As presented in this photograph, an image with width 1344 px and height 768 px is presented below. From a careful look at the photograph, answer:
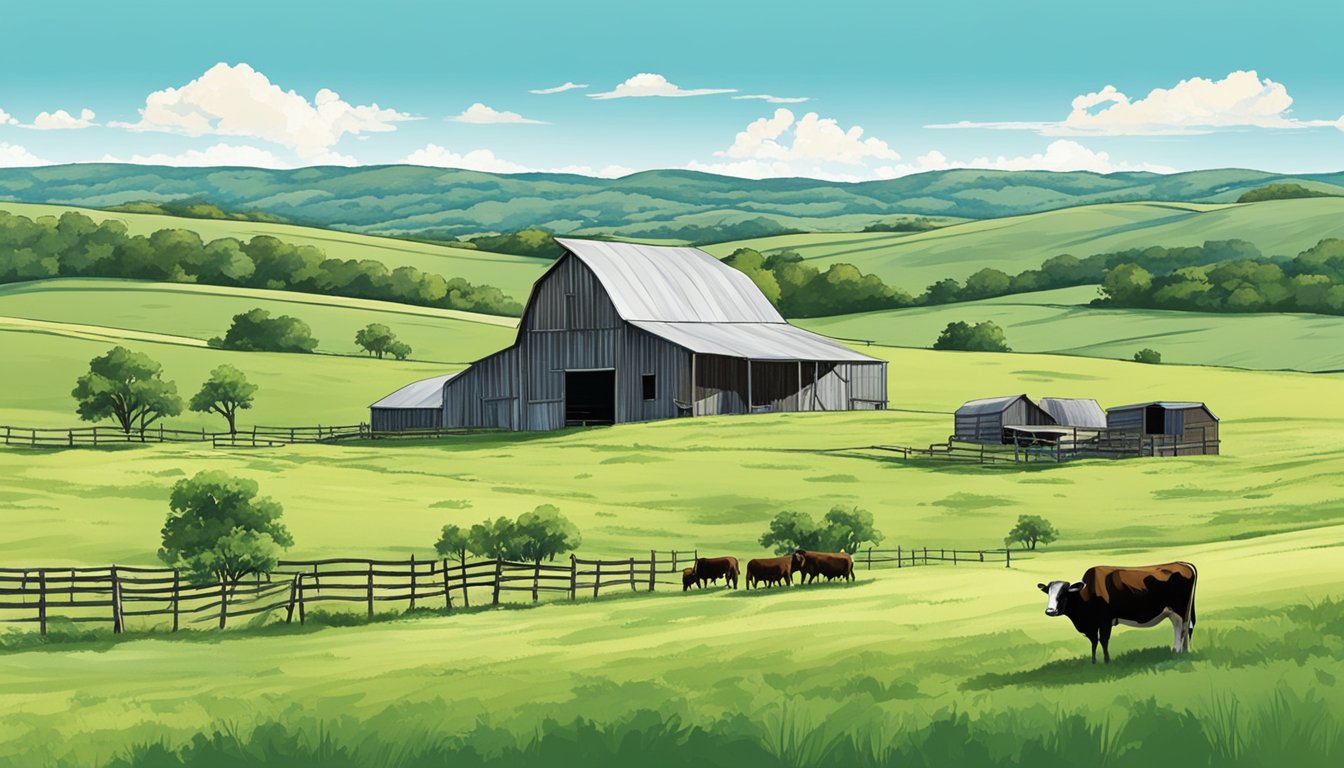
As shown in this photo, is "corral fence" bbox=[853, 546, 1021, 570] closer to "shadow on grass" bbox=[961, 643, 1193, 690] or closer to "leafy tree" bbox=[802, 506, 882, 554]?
"leafy tree" bbox=[802, 506, 882, 554]

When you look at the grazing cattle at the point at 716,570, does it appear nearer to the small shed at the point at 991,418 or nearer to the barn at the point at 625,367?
the small shed at the point at 991,418

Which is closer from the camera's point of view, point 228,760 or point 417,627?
point 228,760

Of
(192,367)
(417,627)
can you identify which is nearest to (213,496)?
(417,627)

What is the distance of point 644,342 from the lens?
243 ft

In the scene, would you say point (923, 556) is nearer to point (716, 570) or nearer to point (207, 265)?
point (716, 570)

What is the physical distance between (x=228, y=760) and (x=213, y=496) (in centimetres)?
2027

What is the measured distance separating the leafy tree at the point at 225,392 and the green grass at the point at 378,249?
73367mm

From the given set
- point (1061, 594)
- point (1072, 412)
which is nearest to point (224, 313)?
point (1072, 412)

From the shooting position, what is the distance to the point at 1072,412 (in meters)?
69.5

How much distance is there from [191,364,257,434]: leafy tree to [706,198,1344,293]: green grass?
90382 mm

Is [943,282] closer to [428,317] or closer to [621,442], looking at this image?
[428,317]

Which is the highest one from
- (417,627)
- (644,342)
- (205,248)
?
(205,248)

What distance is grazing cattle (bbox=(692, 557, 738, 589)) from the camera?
34.7 m

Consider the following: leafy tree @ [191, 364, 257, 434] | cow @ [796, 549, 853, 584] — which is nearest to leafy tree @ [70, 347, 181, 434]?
leafy tree @ [191, 364, 257, 434]
